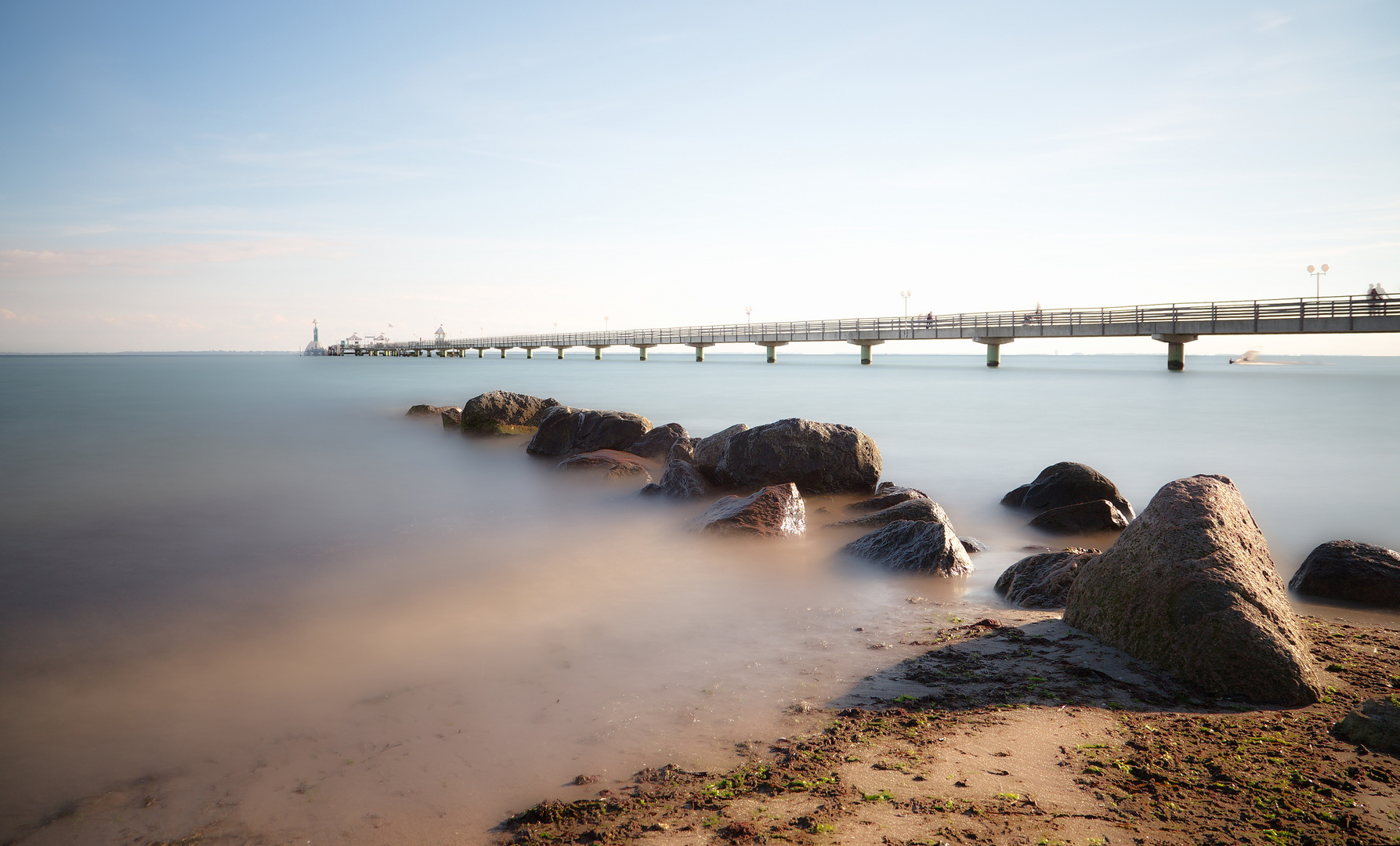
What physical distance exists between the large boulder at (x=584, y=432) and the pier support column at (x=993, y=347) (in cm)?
4603

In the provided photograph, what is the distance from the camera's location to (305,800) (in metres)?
3.14

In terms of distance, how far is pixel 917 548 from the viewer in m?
6.30

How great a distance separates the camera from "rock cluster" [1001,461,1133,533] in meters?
7.82

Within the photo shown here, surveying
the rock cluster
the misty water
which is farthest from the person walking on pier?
the rock cluster

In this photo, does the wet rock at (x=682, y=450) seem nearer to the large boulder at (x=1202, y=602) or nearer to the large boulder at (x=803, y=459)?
the large boulder at (x=803, y=459)

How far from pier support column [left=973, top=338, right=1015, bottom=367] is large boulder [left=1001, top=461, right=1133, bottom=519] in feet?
158

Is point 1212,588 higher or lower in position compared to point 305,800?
higher

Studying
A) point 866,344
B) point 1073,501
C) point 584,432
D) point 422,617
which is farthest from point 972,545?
point 866,344

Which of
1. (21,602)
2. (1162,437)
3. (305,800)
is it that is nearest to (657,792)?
(305,800)

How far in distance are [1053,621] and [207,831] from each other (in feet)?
15.1

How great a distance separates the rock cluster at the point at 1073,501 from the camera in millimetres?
7816

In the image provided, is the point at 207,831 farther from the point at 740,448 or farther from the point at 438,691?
the point at 740,448

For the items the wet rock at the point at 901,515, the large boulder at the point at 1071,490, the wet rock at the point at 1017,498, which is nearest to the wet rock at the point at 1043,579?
the wet rock at the point at 901,515

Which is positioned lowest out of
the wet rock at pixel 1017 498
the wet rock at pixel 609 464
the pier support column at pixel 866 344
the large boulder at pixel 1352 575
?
the wet rock at pixel 1017 498
